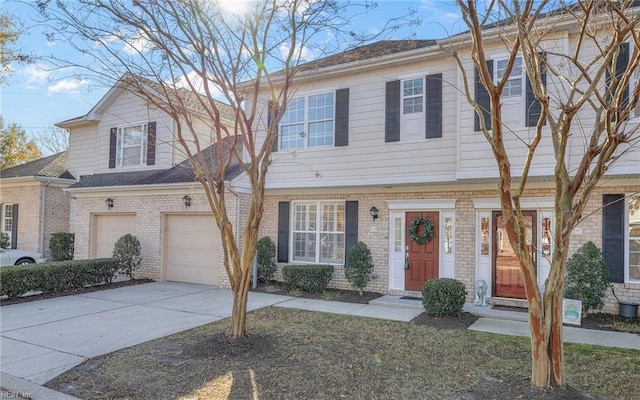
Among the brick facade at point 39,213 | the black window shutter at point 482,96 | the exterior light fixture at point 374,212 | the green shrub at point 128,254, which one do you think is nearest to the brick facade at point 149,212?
the green shrub at point 128,254

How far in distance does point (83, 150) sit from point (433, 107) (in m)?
14.2

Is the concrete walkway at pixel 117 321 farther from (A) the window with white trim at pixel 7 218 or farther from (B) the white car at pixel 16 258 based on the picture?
(A) the window with white trim at pixel 7 218

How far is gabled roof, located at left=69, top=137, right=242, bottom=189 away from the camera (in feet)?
40.5

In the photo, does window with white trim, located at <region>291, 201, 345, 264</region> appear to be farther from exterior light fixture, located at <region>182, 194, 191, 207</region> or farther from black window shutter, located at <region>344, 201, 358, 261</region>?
exterior light fixture, located at <region>182, 194, 191, 207</region>

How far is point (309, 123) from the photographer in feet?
37.3

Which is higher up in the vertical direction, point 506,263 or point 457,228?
point 457,228

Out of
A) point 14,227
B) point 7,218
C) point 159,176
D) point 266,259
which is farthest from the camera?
point 7,218

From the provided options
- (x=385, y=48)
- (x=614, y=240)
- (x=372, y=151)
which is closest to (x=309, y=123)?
(x=372, y=151)

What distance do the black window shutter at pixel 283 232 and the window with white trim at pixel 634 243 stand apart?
8097 millimetres

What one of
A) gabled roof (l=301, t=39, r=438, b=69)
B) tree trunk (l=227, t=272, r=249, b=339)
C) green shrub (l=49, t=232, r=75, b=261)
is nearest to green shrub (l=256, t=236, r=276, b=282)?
gabled roof (l=301, t=39, r=438, b=69)

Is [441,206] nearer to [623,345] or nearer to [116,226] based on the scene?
[623,345]

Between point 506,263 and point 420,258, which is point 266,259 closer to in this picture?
point 420,258

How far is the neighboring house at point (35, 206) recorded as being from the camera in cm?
1620

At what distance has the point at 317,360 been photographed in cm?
552
